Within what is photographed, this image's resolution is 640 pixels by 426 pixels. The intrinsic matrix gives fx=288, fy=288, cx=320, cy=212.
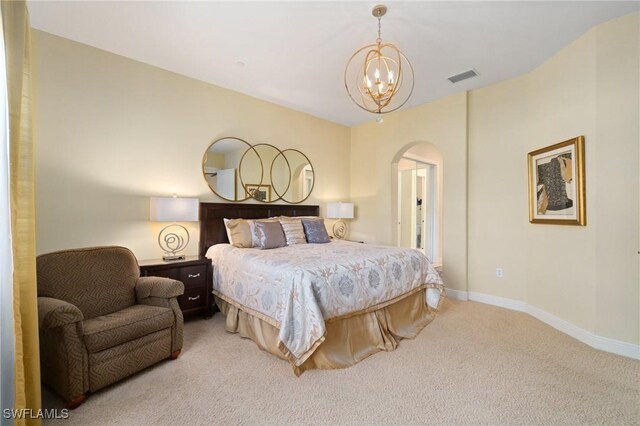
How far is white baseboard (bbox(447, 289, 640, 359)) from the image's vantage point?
246 centimetres

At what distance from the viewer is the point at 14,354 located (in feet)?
4.39

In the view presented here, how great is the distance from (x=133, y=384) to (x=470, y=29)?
13.2 ft

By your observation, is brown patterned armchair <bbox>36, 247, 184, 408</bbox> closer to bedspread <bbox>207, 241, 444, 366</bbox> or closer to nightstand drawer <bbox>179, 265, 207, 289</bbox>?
nightstand drawer <bbox>179, 265, 207, 289</bbox>

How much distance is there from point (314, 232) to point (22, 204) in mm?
2840

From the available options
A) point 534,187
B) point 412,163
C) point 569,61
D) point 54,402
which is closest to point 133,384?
point 54,402

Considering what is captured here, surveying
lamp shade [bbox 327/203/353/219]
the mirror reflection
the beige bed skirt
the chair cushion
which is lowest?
the beige bed skirt

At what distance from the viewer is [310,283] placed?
217 centimetres

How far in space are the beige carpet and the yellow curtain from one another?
0.48 meters

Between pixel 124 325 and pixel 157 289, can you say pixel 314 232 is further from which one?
pixel 124 325

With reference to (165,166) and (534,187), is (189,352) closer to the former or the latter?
(165,166)

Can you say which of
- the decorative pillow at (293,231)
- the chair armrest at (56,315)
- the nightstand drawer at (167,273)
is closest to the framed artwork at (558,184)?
the decorative pillow at (293,231)

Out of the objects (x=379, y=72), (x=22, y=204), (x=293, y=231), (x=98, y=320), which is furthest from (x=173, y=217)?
(x=379, y=72)

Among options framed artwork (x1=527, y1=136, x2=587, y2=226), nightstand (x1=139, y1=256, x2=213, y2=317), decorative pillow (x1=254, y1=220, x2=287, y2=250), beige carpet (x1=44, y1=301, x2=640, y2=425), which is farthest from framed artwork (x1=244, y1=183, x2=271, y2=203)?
framed artwork (x1=527, y1=136, x2=587, y2=226)

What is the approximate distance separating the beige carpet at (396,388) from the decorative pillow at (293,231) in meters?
1.34
